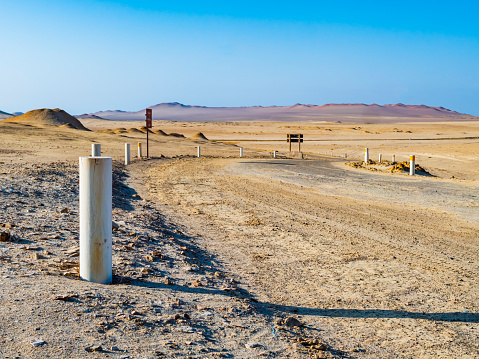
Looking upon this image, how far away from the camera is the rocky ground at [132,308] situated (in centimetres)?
392

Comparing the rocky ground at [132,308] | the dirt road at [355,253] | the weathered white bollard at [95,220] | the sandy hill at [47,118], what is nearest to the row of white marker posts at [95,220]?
the weathered white bollard at [95,220]

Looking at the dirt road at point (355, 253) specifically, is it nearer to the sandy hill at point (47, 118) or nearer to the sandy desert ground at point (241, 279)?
the sandy desert ground at point (241, 279)

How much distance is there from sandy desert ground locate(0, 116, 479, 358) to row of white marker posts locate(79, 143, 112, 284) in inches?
8.7

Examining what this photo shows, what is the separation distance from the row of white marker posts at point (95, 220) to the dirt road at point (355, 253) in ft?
5.92

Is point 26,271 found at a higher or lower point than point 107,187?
lower

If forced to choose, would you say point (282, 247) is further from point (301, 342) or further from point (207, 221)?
point (301, 342)

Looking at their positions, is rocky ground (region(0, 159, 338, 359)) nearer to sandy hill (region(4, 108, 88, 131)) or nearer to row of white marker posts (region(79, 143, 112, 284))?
row of white marker posts (region(79, 143, 112, 284))

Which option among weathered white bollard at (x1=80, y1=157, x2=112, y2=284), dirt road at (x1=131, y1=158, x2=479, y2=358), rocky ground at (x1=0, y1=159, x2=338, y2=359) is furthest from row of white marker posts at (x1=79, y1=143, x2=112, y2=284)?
dirt road at (x1=131, y1=158, x2=479, y2=358)

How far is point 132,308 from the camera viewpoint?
15.4ft

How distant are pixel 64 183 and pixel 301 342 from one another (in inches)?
392

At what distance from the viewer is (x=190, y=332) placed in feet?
14.4

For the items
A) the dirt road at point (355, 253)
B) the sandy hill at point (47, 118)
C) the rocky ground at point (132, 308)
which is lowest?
the dirt road at point (355, 253)

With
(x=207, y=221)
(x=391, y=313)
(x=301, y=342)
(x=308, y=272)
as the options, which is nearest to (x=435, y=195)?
(x=207, y=221)

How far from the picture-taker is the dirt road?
5.10 metres
